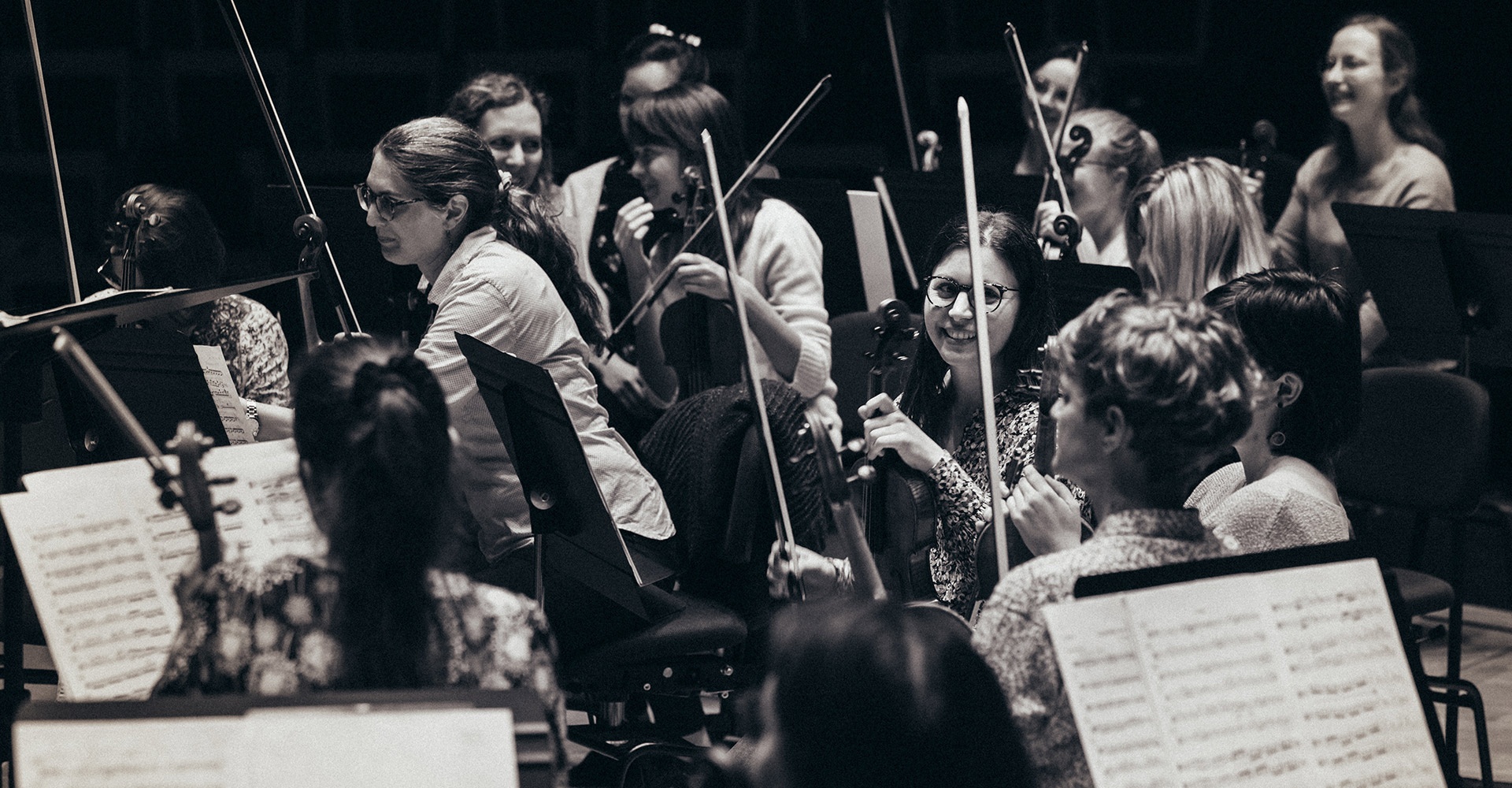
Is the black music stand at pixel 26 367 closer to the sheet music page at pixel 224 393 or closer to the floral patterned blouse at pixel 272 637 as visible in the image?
the sheet music page at pixel 224 393

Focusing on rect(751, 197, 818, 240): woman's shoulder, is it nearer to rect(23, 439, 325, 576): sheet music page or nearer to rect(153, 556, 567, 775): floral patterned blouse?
rect(23, 439, 325, 576): sheet music page

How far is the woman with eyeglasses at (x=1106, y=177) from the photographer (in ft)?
11.5

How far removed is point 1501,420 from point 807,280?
7.71ft

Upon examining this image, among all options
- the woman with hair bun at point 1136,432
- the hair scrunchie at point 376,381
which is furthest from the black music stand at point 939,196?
the hair scrunchie at point 376,381

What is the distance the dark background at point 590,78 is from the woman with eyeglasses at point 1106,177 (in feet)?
4.55

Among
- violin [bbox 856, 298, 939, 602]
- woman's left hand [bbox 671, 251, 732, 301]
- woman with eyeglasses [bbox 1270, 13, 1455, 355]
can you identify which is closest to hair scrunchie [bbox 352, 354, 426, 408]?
violin [bbox 856, 298, 939, 602]

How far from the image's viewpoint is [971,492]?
84.2 inches

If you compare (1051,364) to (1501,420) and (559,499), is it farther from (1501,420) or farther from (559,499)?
(1501,420)

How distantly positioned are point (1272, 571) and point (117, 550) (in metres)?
1.17

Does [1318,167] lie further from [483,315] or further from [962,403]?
[483,315]

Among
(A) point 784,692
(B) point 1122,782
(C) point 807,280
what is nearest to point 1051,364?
(B) point 1122,782

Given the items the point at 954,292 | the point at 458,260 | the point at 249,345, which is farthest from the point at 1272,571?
the point at 249,345

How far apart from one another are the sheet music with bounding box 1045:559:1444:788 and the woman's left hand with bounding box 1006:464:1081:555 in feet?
1.23

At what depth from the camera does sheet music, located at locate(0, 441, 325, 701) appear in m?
1.52
